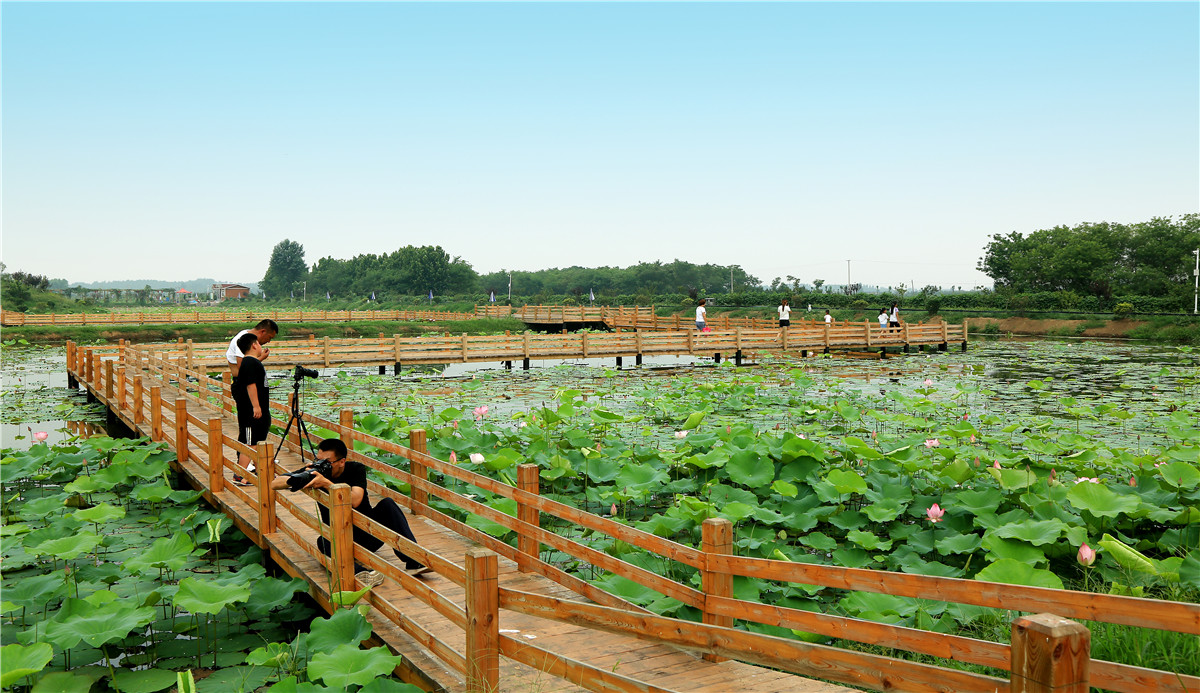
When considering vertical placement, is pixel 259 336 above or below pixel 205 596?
above

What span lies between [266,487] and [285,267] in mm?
130261

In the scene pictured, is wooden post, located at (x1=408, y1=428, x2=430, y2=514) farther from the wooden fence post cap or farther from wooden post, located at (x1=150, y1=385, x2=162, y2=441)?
wooden post, located at (x1=150, y1=385, x2=162, y2=441)

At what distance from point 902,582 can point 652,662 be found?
48.3 inches

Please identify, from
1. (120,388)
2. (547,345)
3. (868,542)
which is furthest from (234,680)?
(547,345)

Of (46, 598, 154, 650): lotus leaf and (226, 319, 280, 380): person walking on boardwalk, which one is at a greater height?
(226, 319, 280, 380): person walking on boardwalk

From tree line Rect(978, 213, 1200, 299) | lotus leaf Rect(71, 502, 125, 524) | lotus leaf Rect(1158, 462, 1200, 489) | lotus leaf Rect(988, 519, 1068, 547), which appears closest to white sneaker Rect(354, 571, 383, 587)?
lotus leaf Rect(71, 502, 125, 524)

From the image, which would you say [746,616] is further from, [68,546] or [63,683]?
[68,546]

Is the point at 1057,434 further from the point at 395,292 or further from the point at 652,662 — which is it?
the point at 395,292

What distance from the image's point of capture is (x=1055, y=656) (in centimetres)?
173

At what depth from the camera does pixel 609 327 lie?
128 feet

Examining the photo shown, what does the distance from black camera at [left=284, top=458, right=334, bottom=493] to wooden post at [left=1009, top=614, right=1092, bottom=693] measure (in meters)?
3.89

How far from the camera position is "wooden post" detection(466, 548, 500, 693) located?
2859 mm

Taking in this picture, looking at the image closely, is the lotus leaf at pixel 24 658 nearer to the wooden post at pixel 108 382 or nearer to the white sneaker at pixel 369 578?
the white sneaker at pixel 369 578

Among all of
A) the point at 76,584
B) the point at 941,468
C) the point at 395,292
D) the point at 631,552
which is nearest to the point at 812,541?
the point at 631,552
